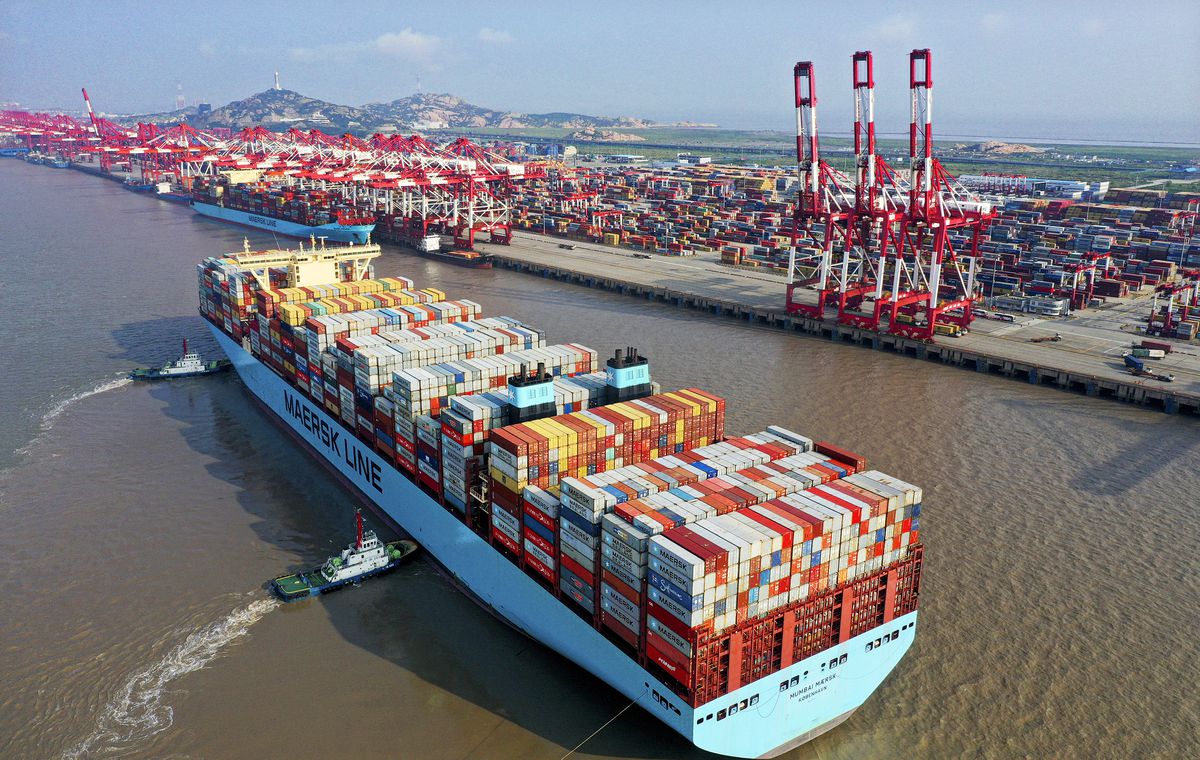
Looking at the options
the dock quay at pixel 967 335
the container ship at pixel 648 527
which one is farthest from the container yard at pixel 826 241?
the container ship at pixel 648 527

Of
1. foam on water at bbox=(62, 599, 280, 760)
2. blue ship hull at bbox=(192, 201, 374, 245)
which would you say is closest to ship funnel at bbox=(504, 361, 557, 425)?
foam on water at bbox=(62, 599, 280, 760)

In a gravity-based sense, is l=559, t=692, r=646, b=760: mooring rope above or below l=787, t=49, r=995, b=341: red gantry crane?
below

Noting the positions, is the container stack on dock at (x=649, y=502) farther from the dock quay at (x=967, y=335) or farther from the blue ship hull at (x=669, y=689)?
the dock quay at (x=967, y=335)

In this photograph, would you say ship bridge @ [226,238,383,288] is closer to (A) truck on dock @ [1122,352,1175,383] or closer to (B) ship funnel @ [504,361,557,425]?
(B) ship funnel @ [504,361,557,425]

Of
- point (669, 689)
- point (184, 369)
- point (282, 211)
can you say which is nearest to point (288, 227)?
point (282, 211)

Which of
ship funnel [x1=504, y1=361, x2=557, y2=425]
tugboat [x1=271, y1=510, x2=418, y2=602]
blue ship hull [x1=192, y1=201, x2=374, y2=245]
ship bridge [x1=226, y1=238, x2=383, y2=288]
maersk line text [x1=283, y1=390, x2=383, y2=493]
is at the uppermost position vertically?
blue ship hull [x1=192, y1=201, x2=374, y2=245]

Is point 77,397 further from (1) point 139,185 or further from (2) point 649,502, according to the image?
(1) point 139,185
